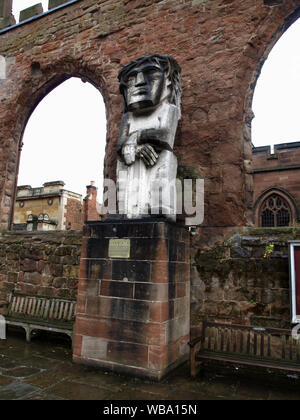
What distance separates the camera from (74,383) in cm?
315

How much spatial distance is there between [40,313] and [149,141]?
3.52m

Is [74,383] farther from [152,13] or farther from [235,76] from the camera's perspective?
[152,13]

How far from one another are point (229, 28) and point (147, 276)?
170 inches

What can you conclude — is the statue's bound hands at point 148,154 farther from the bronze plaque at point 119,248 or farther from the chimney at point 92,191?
the chimney at point 92,191

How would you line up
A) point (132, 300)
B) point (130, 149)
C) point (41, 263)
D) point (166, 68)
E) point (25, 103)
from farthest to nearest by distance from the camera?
1. point (25, 103)
2. point (41, 263)
3. point (166, 68)
4. point (130, 149)
5. point (132, 300)

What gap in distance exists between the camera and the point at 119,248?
3705mm

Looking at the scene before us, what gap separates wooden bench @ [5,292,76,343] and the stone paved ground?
863 millimetres

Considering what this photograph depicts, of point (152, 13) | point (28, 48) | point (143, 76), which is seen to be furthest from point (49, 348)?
point (28, 48)

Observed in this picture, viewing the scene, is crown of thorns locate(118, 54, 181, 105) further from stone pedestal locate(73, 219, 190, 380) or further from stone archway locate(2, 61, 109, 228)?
stone archway locate(2, 61, 109, 228)

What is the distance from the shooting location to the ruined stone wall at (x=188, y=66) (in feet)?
15.6

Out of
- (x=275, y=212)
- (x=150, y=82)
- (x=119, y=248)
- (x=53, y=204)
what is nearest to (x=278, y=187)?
(x=275, y=212)

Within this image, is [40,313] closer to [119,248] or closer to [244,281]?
[119,248]

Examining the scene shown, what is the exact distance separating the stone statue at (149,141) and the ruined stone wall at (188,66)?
931mm

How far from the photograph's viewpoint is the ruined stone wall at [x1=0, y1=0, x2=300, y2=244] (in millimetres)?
4746
